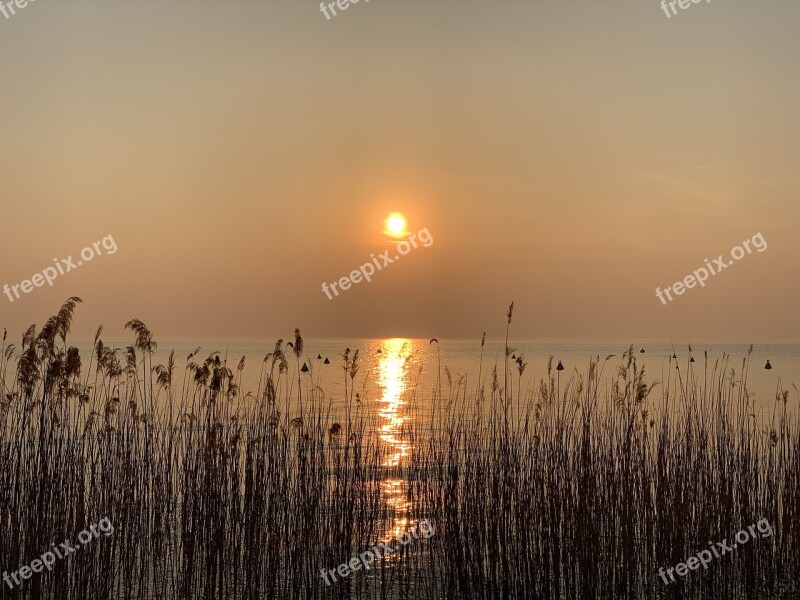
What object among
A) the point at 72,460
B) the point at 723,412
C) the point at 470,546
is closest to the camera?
the point at 72,460

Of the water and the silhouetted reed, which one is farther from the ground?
the water

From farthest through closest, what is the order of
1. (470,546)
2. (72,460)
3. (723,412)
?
(723,412)
(470,546)
(72,460)

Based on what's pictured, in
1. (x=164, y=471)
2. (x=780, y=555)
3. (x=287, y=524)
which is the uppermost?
(x=164, y=471)

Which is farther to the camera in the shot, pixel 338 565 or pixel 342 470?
pixel 342 470

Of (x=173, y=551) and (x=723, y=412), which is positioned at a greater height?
(x=723, y=412)

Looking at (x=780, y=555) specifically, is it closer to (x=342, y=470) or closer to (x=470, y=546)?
(x=470, y=546)

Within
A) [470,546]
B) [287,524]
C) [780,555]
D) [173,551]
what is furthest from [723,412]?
[173,551]

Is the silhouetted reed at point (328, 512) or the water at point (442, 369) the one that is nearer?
the silhouetted reed at point (328, 512)

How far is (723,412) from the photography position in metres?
6.22

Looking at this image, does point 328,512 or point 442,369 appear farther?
point 442,369

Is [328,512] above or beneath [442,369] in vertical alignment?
beneath

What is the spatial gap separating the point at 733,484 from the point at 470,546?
7.01 ft

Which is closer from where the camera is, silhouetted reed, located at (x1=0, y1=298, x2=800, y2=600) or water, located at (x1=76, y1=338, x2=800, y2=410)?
silhouetted reed, located at (x1=0, y1=298, x2=800, y2=600)

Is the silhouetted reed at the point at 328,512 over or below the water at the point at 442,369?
below
